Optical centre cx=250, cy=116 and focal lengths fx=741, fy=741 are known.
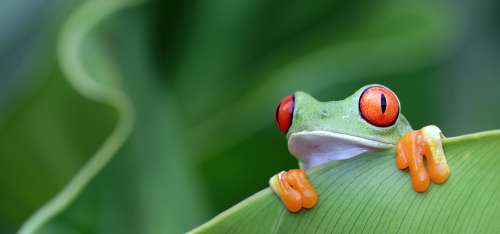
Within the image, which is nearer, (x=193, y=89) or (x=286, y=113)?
(x=286, y=113)

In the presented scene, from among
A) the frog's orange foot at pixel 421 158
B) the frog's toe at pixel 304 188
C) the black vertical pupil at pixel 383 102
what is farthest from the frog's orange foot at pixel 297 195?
the black vertical pupil at pixel 383 102

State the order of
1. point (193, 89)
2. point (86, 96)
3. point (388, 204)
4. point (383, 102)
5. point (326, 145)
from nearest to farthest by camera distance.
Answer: point (388, 204), point (383, 102), point (326, 145), point (86, 96), point (193, 89)

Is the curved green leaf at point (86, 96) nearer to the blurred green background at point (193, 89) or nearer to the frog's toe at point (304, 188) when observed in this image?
the blurred green background at point (193, 89)

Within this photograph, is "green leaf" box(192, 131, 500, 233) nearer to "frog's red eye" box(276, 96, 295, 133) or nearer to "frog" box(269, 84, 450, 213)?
"frog" box(269, 84, 450, 213)

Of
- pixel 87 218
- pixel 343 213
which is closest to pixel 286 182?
pixel 343 213

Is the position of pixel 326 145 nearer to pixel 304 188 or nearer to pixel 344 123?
pixel 344 123

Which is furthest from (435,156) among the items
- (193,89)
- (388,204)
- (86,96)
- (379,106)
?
(193,89)

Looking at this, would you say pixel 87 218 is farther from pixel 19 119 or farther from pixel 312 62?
pixel 312 62

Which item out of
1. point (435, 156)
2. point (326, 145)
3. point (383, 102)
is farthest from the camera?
point (326, 145)
